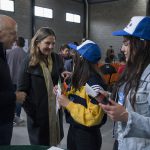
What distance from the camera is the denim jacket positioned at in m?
1.39

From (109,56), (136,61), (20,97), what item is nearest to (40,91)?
(20,97)

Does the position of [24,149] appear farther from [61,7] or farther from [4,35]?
[61,7]

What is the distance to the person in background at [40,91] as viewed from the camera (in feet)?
8.82

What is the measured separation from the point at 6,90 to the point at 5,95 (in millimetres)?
65

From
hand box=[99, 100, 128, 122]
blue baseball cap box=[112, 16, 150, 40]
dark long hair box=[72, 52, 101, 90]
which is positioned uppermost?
blue baseball cap box=[112, 16, 150, 40]

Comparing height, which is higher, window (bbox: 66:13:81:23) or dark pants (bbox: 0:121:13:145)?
window (bbox: 66:13:81:23)

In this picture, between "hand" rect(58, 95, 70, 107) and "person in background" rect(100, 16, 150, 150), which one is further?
"hand" rect(58, 95, 70, 107)

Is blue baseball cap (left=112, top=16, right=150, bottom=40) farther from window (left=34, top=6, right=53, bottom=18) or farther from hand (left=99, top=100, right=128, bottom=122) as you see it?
window (left=34, top=6, right=53, bottom=18)

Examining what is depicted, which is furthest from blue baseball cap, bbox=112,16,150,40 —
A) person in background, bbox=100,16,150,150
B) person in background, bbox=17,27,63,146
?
person in background, bbox=17,27,63,146

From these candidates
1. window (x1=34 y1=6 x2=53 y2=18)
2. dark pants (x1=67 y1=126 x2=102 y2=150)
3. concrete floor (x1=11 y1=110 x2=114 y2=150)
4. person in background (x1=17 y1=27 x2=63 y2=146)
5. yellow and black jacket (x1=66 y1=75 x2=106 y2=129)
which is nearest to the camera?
yellow and black jacket (x1=66 y1=75 x2=106 y2=129)

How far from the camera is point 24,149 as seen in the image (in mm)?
1689

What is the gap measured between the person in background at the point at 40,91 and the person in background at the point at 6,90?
23cm

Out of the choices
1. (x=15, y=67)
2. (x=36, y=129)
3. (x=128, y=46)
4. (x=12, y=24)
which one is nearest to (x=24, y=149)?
(x=128, y=46)

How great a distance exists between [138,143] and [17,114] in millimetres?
4459
